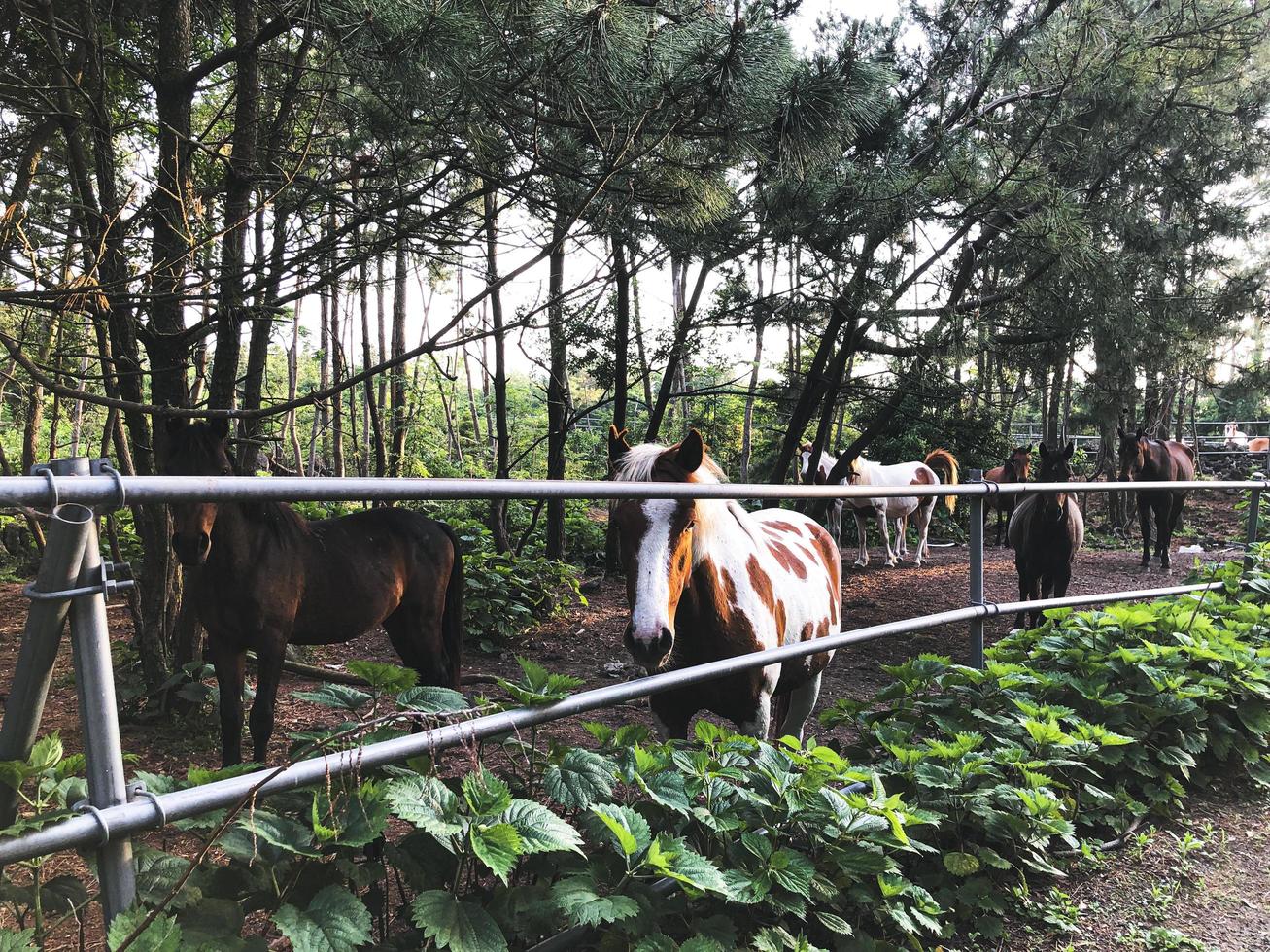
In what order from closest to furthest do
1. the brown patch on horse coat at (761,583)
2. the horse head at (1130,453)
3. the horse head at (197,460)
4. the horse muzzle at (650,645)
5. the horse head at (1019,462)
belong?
the horse muzzle at (650,645) < the brown patch on horse coat at (761,583) < the horse head at (197,460) < the horse head at (1019,462) < the horse head at (1130,453)

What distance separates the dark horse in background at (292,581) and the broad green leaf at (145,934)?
2.07 meters

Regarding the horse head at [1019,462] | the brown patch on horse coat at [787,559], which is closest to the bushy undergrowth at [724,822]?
the brown patch on horse coat at [787,559]

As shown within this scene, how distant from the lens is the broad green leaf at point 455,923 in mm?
1191

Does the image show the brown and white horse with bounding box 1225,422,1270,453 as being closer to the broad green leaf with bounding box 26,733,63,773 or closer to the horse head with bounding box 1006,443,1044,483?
the horse head with bounding box 1006,443,1044,483

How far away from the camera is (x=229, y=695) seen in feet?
11.7

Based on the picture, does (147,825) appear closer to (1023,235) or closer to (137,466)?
(137,466)

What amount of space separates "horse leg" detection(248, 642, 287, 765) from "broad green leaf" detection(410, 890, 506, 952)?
274 cm

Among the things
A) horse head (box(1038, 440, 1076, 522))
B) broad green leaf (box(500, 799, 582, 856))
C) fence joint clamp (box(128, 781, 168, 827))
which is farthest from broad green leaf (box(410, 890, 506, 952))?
horse head (box(1038, 440, 1076, 522))

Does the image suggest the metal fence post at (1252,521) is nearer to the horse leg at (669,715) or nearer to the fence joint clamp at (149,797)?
the horse leg at (669,715)

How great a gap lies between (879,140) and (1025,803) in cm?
582

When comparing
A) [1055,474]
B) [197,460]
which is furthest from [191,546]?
[1055,474]

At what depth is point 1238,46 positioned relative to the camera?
20.5ft

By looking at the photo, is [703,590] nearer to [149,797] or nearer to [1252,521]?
[149,797]

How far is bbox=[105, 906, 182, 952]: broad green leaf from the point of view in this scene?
39.2 inches
